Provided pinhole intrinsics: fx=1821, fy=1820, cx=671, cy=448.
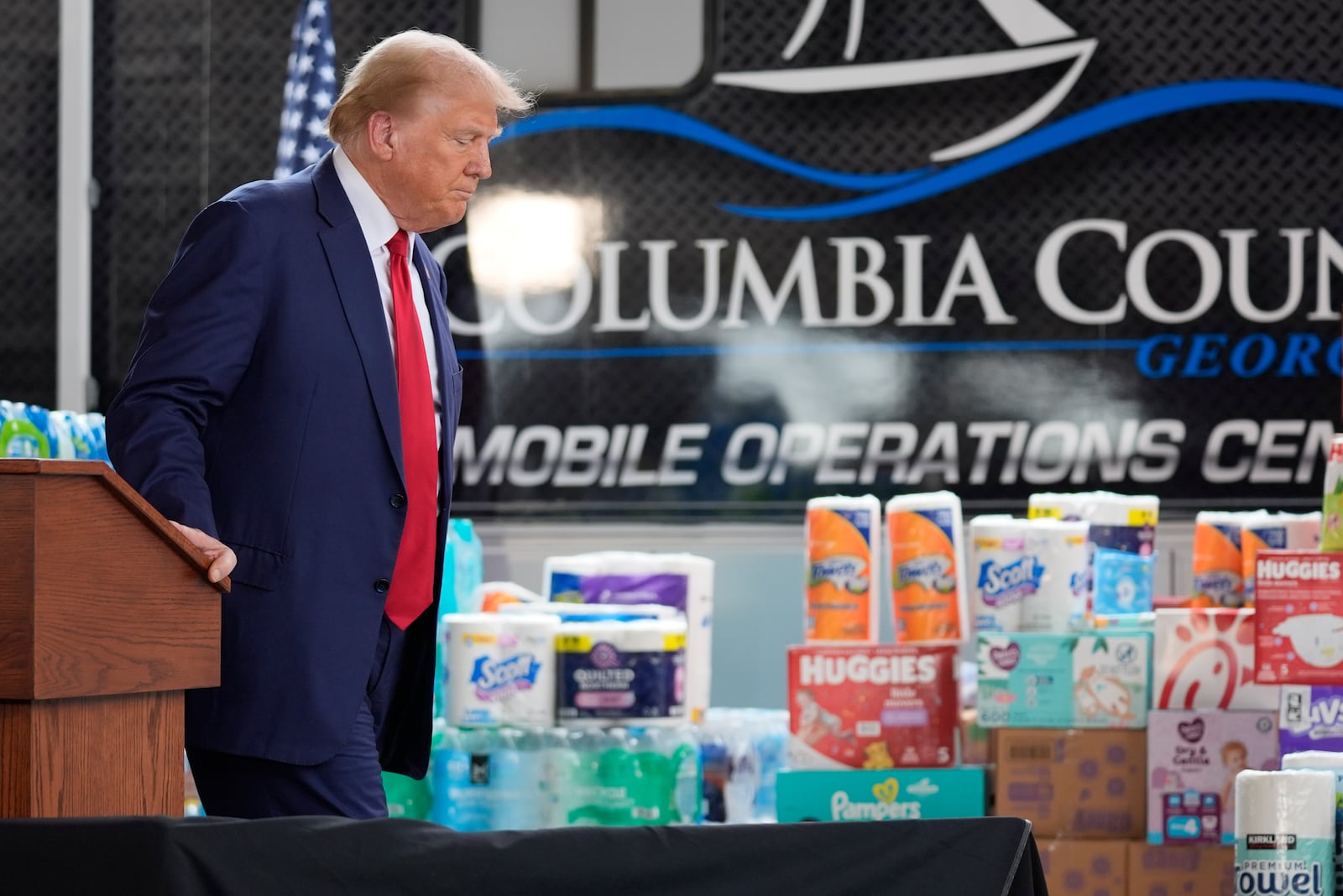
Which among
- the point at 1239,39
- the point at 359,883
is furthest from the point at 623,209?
the point at 359,883

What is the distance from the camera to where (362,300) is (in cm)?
218

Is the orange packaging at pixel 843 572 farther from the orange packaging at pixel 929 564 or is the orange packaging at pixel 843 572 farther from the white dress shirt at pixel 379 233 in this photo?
the white dress shirt at pixel 379 233

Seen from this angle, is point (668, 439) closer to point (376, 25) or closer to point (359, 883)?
point (376, 25)

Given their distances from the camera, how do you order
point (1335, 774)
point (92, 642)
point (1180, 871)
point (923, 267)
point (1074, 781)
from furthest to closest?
point (923, 267) → point (1074, 781) → point (1180, 871) → point (1335, 774) → point (92, 642)

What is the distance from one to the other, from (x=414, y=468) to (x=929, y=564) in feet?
5.60

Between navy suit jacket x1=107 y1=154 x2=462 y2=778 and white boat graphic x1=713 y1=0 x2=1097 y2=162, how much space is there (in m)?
2.32

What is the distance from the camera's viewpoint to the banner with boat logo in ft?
13.5

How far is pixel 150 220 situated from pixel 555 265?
1.02 meters

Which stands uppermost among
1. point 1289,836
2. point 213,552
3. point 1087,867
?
point 213,552

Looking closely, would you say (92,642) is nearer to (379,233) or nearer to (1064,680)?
(379,233)

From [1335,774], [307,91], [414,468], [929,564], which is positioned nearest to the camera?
[414,468]

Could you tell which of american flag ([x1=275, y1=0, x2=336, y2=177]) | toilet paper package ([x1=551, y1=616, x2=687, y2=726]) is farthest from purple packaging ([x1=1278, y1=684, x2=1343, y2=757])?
american flag ([x1=275, y1=0, x2=336, y2=177])

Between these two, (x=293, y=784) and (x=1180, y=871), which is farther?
(x=1180, y=871)

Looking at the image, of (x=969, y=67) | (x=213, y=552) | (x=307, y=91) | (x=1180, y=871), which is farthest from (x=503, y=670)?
(x=969, y=67)
